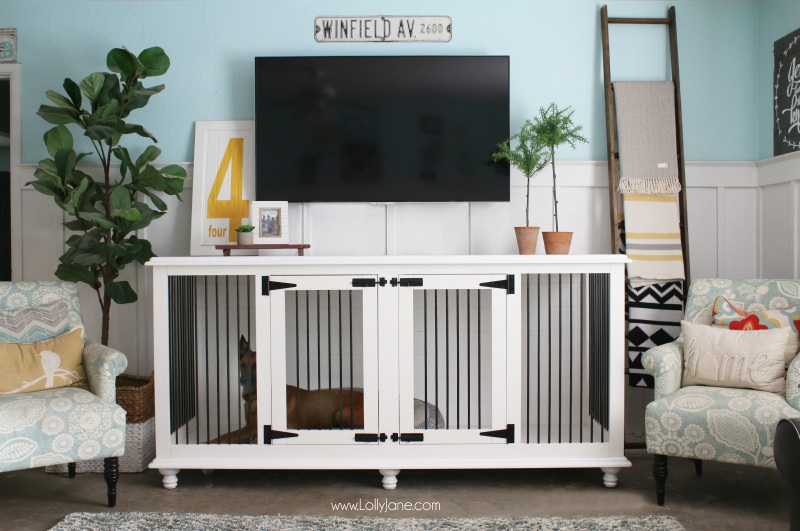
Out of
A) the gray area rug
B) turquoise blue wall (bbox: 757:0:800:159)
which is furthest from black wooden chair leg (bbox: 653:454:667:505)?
turquoise blue wall (bbox: 757:0:800:159)

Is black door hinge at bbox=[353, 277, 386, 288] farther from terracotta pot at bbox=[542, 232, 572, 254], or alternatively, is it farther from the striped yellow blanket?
the striped yellow blanket

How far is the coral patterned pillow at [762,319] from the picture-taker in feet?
8.12

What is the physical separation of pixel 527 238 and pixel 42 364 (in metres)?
2.10

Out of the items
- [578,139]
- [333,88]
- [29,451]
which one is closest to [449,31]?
[333,88]

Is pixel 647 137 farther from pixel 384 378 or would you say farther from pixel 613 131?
pixel 384 378

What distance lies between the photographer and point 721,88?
3.22 meters

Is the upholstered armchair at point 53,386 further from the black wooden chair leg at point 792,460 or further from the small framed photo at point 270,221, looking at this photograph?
the black wooden chair leg at point 792,460

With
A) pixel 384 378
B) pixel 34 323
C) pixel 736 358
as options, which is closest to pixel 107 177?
pixel 34 323

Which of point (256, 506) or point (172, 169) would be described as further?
point (172, 169)

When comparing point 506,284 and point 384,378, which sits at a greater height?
Result: point 506,284

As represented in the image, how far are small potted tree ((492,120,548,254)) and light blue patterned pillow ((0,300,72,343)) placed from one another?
204 cm

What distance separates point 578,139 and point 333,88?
121 cm

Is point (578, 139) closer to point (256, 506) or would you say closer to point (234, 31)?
point (234, 31)

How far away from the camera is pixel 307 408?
266cm
